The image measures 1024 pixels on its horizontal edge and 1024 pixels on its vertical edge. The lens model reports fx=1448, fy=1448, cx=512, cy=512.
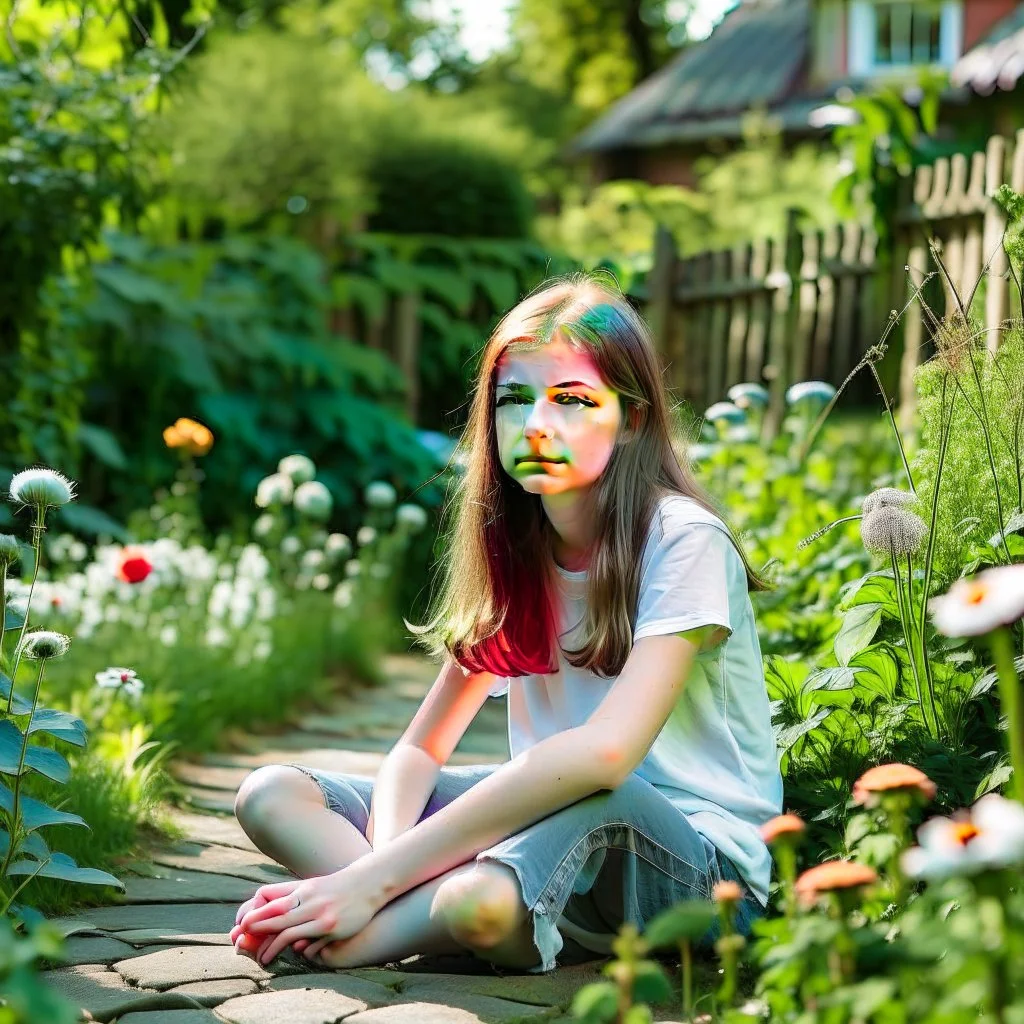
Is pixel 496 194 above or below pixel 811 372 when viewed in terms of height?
above

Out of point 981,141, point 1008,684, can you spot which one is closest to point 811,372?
point 981,141

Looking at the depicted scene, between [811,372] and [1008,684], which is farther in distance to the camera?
[811,372]

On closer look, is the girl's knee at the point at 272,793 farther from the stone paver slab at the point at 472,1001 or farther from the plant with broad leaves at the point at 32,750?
the stone paver slab at the point at 472,1001

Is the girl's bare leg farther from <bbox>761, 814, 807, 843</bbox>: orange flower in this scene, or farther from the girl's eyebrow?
<bbox>761, 814, 807, 843</bbox>: orange flower

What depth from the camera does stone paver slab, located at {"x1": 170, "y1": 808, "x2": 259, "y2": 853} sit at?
3.14 metres

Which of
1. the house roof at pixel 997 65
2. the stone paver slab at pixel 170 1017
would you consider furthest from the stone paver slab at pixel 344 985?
the house roof at pixel 997 65

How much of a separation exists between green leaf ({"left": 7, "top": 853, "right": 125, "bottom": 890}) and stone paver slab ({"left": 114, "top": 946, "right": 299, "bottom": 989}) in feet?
0.55

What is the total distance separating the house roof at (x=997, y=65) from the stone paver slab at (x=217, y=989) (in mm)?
11697

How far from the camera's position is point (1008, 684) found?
141cm

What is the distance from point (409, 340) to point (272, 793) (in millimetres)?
5717

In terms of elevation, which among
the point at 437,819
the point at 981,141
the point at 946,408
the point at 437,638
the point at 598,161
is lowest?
the point at 437,819

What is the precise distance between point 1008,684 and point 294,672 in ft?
12.0

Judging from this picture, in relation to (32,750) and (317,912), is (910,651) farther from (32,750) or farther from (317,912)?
(32,750)

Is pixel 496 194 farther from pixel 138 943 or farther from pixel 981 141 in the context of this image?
pixel 138 943
